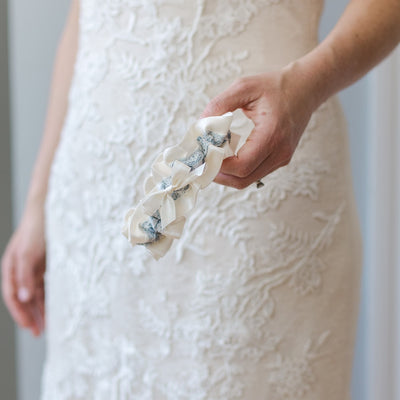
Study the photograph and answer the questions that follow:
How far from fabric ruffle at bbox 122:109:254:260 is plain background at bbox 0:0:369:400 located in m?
0.96

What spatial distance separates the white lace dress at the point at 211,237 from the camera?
721 mm

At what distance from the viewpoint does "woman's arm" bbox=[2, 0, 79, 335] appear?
0.99 metres

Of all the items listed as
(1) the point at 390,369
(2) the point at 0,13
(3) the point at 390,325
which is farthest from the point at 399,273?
(2) the point at 0,13

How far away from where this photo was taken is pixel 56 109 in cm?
100

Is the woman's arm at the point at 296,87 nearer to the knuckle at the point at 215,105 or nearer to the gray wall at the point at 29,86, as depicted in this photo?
the knuckle at the point at 215,105

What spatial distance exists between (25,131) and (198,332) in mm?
968

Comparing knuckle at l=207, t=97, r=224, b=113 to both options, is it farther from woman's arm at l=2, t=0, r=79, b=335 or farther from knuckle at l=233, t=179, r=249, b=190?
woman's arm at l=2, t=0, r=79, b=335

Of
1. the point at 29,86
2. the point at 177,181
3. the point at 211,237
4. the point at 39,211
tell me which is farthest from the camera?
the point at 29,86

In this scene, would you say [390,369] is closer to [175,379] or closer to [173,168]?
[175,379]

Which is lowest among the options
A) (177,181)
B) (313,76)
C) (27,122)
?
(177,181)

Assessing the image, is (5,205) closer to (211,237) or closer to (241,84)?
(211,237)

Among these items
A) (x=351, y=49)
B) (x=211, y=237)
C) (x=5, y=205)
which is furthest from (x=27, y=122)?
(x=351, y=49)

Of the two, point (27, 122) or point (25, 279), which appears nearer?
point (25, 279)

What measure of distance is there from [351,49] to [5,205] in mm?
1167
